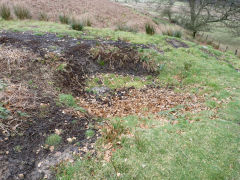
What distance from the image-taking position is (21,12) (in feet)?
44.5

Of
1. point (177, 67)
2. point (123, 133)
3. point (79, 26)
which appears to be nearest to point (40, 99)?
point (123, 133)

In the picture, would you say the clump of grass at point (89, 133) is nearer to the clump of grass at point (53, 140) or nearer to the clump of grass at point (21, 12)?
the clump of grass at point (53, 140)

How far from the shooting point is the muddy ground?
403 cm

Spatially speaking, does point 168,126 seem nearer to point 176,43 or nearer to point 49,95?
point 49,95

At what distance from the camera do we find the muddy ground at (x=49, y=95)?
4027 millimetres

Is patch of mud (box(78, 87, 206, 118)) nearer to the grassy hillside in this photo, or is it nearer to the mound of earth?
the grassy hillside

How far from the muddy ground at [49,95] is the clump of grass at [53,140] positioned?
109mm

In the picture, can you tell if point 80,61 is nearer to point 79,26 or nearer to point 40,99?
point 40,99

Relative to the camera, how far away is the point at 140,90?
7.91 m

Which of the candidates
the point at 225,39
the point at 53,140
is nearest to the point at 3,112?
the point at 53,140

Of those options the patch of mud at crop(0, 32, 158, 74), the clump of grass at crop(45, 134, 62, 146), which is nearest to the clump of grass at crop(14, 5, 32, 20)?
the patch of mud at crop(0, 32, 158, 74)

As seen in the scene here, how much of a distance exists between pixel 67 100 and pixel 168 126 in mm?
3357

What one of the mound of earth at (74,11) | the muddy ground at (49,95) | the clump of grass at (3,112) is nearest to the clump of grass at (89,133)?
the muddy ground at (49,95)

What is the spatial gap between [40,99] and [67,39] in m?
5.78
